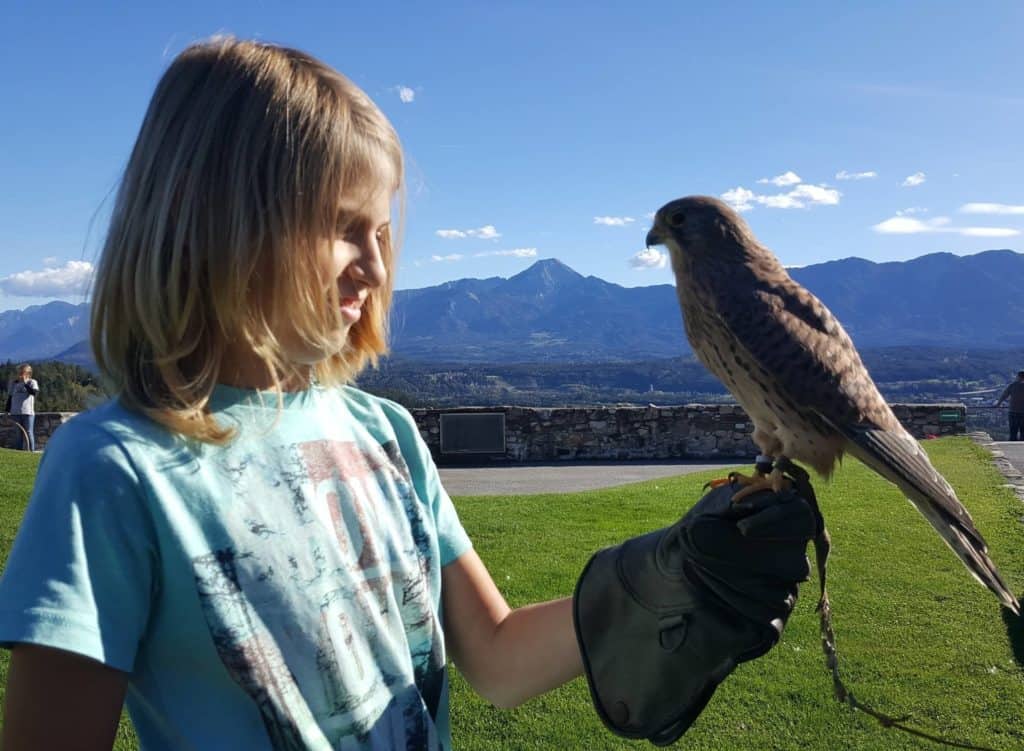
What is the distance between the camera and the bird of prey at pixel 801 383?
7.13 ft

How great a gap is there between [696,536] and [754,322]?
Result: 94 cm

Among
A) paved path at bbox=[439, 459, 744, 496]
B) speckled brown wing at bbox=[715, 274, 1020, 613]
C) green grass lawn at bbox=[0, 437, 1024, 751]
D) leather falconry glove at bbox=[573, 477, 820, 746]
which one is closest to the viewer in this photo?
leather falconry glove at bbox=[573, 477, 820, 746]

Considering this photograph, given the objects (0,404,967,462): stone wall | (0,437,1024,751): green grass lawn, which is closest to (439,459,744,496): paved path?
(0,404,967,462): stone wall

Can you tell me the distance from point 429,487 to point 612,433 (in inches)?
594

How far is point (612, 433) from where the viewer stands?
16625 millimetres

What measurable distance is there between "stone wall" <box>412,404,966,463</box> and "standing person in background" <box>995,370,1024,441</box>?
641 centimetres

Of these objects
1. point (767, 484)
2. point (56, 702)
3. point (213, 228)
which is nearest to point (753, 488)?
point (767, 484)

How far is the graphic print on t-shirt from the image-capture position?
1.24 metres

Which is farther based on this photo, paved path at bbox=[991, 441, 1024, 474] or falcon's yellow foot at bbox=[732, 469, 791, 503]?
paved path at bbox=[991, 441, 1024, 474]

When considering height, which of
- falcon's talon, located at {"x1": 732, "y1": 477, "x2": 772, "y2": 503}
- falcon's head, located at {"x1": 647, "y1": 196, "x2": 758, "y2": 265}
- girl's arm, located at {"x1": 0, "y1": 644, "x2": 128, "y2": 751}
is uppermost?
falcon's head, located at {"x1": 647, "y1": 196, "x2": 758, "y2": 265}

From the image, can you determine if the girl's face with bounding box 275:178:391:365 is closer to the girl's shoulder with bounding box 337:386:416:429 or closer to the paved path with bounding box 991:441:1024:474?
the girl's shoulder with bounding box 337:386:416:429

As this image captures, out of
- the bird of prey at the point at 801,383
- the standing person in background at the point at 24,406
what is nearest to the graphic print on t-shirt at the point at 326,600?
the bird of prey at the point at 801,383

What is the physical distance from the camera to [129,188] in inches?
52.4

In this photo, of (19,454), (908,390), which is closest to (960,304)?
(908,390)
